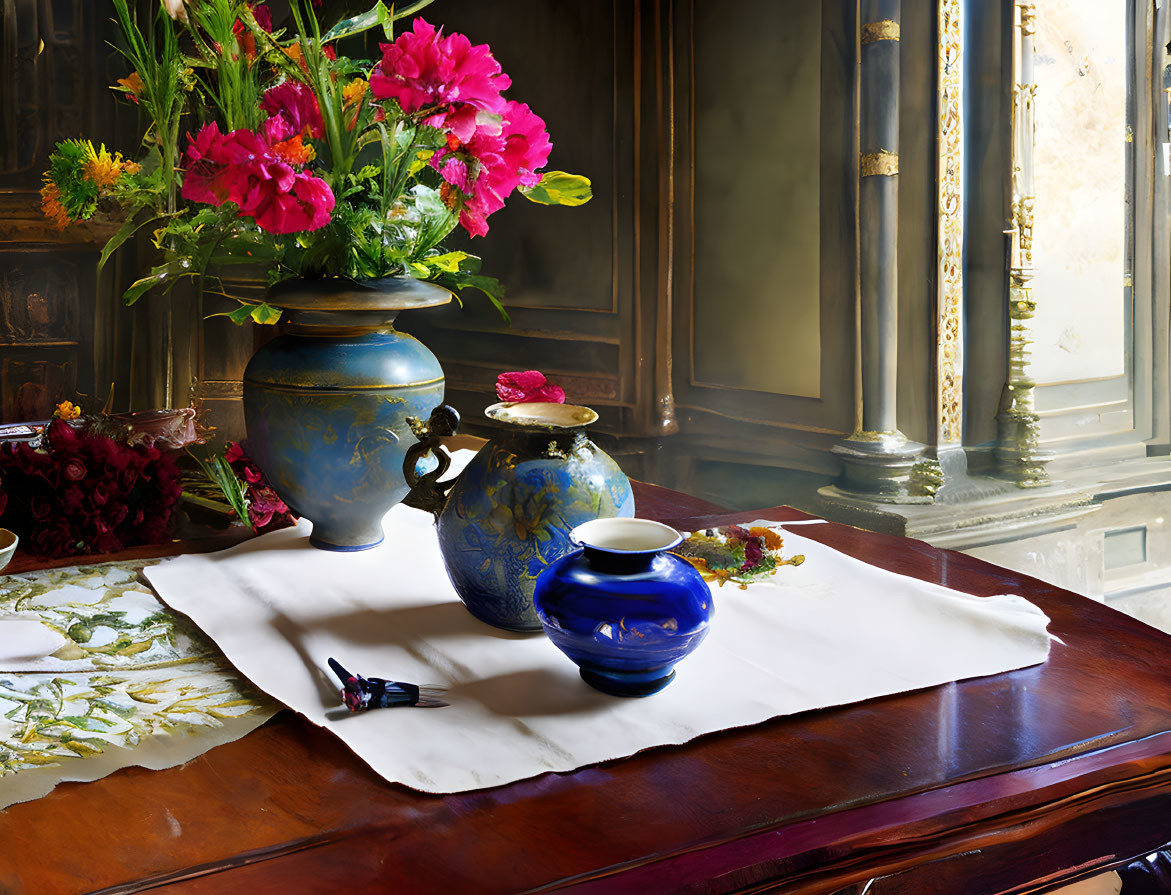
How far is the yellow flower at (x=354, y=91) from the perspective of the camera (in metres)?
1.08

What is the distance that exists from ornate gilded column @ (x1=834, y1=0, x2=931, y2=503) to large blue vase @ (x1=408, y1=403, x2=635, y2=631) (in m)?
2.05

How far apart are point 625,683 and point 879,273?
2274 millimetres

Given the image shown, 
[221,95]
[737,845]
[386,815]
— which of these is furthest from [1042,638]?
[221,95]

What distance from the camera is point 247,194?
97cm

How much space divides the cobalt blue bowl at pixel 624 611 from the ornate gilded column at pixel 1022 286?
2364 mm

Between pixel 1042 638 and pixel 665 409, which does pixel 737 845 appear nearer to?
pixel 1042 638

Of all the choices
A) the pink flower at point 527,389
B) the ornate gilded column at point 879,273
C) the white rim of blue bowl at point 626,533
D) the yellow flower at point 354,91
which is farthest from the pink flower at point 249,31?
the ornate gilded column at point 879,273

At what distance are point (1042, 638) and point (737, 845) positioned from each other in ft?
1.41

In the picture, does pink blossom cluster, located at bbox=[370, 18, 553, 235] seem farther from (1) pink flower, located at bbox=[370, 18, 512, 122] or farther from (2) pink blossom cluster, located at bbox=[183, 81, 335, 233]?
(2) pink blossom cluster, located at bbox=[183, 81, 335, 233]

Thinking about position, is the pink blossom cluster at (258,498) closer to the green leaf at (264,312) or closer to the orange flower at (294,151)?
the green leaf at (264,312)

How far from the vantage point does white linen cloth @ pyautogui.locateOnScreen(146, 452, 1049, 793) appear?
2.41 ft

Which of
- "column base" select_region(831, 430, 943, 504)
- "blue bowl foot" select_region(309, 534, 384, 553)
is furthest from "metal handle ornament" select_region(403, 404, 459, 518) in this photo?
"column base" select_region(831, 430, 943, 504)

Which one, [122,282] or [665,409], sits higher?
[122,282]

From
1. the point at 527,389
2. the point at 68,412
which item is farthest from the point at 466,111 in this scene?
the point at 68,412
